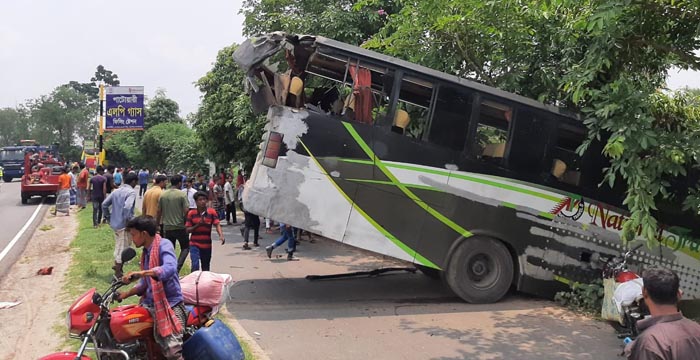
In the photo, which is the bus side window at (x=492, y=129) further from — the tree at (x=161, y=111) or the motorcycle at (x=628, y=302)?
the tree at (x=161, y=111)


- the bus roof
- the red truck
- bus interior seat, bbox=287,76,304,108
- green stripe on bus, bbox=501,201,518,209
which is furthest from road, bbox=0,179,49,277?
green stripe on bus, bbox=501,201,518,209

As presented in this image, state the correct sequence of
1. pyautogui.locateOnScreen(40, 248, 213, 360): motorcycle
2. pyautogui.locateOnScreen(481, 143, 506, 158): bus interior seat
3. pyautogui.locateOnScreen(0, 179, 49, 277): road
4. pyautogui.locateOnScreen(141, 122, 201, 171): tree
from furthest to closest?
1. pyautogui.locateOnScreen(141, 122, 201, 171): tree
2. pyautogui.locateOnScreen(0, 179, 49, 277): road
3. pyautogui.locateOnScreen(481, 143, 506, 158): bus interior seat
4. pyautogui.locateOnScreen(40, 248, 213, 360): motorcycle

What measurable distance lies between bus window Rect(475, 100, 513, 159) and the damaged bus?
18 mm

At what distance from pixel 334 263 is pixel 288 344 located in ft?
16.7

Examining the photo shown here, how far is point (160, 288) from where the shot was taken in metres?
4.09

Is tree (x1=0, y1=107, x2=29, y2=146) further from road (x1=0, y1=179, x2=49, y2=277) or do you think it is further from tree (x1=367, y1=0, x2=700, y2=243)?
tree (x1=367, y1=0, x2=700, y2=243)

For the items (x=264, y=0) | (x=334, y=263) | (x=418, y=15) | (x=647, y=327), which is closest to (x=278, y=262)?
(x=334, y=263)

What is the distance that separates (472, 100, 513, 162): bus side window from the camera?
25.6 feet

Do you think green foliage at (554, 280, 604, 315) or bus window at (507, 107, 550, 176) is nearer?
green foliage at (554, 280, 604, 315)

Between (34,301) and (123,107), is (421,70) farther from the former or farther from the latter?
(123,107)

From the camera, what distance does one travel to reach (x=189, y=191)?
1304 centimetres

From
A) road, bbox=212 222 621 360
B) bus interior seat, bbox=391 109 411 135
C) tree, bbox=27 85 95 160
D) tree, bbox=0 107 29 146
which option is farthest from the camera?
tree, bbox=0 107 29 146

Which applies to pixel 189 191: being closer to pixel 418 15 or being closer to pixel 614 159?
pixel 418 15

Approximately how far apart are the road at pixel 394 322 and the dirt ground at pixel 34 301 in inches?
86.2
